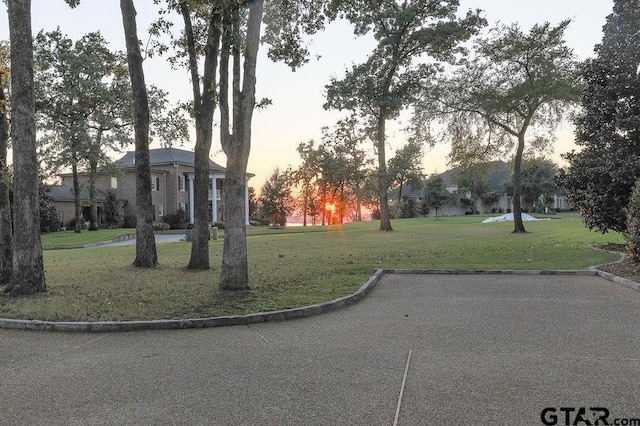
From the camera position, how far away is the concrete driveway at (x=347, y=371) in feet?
11.8

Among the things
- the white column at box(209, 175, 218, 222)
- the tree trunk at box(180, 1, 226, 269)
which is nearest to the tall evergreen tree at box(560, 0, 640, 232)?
the tree trunk at box(180, 1, 226, 269)

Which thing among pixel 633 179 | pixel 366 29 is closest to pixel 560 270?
pixel 633 179

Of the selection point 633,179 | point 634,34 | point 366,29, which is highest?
point 366,29

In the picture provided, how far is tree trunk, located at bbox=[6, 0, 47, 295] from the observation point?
340 inches

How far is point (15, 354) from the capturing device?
540cm

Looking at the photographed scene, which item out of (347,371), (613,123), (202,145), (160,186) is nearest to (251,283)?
(202,145)

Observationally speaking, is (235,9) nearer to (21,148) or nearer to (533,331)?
(21,148)

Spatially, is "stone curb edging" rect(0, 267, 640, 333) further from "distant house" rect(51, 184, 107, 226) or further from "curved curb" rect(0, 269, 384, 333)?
"distant house" rect(51, 184, 107, 226)

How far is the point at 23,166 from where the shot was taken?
8695 millimetres

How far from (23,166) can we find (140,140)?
4.24 meters

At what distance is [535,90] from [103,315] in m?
23.2

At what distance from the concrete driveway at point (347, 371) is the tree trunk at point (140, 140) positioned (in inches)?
258

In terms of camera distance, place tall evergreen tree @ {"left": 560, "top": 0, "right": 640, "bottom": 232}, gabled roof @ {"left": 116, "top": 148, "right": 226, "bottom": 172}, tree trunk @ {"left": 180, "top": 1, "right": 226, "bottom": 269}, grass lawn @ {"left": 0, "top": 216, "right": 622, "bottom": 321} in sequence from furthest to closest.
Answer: gabled roof @ {"left": 116, "top": 148, "right": 226, "bottom": 172} → tall evergreen tree @ {"left": 560, "top": 0, "right": 640, "bottom": 232} → tree trunk @ {"left": 180, "top": 1, "right": 226, "bottom": 269} → grass lawn @ {"left": 0, "top": 216, "right": 622, "bottom": 321}

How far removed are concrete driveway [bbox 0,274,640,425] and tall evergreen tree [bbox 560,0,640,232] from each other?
10006 mm
